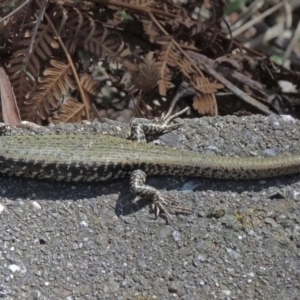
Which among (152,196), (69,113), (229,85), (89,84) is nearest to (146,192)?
(152,196)

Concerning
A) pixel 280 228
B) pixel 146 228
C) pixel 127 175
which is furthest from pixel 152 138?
pixel 280 228

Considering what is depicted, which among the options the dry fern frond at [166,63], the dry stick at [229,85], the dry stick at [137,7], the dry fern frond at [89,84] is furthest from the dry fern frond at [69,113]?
the dry stick at [229,85]

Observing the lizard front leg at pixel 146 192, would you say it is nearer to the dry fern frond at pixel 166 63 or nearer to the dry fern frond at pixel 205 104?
the dry fern frond at pixel 166 63

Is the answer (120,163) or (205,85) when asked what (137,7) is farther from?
(120,163)

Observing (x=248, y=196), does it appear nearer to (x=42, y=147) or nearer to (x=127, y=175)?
(x=127, y=175)

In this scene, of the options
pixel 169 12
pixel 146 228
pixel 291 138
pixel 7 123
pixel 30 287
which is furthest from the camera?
pixel 169 12

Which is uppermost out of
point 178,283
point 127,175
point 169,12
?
point 169,12
